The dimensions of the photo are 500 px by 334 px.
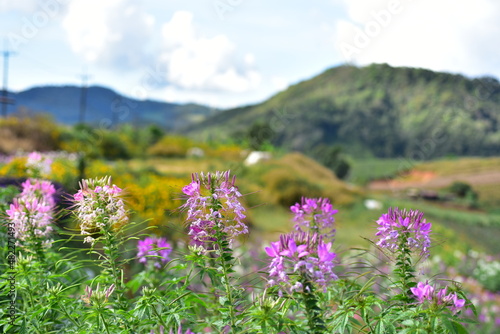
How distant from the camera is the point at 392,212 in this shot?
4.49 feet

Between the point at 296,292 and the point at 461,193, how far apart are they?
111 ft

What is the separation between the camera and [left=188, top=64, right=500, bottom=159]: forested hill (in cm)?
7094

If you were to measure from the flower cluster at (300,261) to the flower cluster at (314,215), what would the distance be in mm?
484

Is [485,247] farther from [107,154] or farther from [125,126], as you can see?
[125,126]

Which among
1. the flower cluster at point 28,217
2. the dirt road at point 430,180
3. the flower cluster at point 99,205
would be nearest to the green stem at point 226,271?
the flower cluster at point 99,205

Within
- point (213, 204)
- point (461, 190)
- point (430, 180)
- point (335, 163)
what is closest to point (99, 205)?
point (213, 204)

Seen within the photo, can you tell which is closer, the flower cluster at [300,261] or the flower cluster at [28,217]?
the flower cluster at [300,261]

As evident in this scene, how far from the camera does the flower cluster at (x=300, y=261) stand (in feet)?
3.82

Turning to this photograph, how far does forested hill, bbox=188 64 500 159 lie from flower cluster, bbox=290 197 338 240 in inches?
2394

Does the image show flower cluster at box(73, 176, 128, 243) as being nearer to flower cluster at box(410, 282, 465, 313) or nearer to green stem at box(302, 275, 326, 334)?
green stem at box(302, 275, 326, 334)

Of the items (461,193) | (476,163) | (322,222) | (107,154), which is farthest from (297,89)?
(322,222)

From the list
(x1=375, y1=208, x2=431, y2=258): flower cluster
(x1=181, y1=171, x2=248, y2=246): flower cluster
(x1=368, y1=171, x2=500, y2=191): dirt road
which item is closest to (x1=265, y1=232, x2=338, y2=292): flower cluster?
(x1=181, y1=171, x2=248, y2=246): flower cluster

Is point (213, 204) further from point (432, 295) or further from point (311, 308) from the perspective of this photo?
point (432, 295)

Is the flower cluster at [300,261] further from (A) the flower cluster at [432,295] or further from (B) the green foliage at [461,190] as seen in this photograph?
(B) the green foliage at [461,190]
